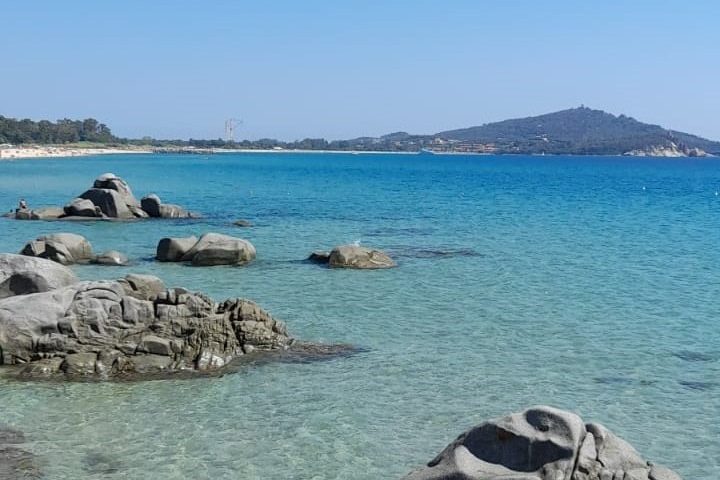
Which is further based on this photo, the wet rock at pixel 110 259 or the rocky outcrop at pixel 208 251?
the rocky outcrop at pixel 208 251

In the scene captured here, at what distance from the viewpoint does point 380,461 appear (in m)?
14.5

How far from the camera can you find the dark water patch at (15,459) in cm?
1347

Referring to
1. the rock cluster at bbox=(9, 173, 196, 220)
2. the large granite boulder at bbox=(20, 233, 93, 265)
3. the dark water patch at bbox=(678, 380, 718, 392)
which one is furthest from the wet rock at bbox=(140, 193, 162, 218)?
the dark water patch at bbox=(678, 380, 718, 392)

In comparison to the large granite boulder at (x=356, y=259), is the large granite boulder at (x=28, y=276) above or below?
above

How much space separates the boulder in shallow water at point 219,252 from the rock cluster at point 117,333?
43.0 ft

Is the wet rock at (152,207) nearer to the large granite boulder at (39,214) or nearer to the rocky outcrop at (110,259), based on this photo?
the large granite boulder at (39,214)

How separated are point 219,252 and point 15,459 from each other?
67.9ft

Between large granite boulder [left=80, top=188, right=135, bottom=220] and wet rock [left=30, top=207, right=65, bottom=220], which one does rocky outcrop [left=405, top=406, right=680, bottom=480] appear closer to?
large granite boulder [left=80, top=188, right=135, bottom=220]

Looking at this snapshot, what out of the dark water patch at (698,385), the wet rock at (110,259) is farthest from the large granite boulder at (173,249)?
the dark water patch at (698,385)

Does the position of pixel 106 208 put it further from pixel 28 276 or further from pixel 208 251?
pixel 28 276

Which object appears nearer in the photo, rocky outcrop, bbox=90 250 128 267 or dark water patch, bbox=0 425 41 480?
dark water patch, bbox=0 425 41 480

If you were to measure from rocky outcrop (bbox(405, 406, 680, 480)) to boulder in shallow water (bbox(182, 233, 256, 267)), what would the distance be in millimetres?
25290

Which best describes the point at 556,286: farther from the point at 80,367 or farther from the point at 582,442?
the point at 582,442

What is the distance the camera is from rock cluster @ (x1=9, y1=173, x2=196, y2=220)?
170 ft
